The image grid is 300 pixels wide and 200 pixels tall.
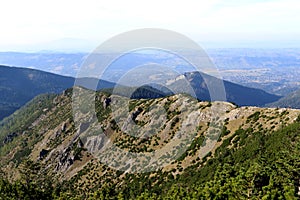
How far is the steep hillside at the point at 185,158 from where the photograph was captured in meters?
77.2

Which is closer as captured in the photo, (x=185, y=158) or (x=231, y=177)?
(x=231, y=177)

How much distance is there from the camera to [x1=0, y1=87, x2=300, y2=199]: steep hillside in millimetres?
77188

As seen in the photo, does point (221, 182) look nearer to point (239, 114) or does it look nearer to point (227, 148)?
point (227, 148)

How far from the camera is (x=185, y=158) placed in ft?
438

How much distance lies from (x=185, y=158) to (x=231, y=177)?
55.2 meters

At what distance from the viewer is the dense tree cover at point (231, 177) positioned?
70.8m

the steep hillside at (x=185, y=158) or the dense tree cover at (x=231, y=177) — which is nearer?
the dense tree cover at (x=231, y=177)

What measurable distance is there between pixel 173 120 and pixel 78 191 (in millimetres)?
52618

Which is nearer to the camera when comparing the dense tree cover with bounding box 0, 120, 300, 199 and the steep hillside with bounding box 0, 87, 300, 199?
the dense tree cover with bounding box 0, 120, 300, 199

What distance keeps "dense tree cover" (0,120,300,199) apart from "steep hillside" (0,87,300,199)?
7.6 inches

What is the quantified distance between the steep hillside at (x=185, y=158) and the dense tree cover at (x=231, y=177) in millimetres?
194

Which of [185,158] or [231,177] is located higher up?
[231,177]

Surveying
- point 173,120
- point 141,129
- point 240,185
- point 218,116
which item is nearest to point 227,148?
point 218,116

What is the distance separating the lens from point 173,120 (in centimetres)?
16075
